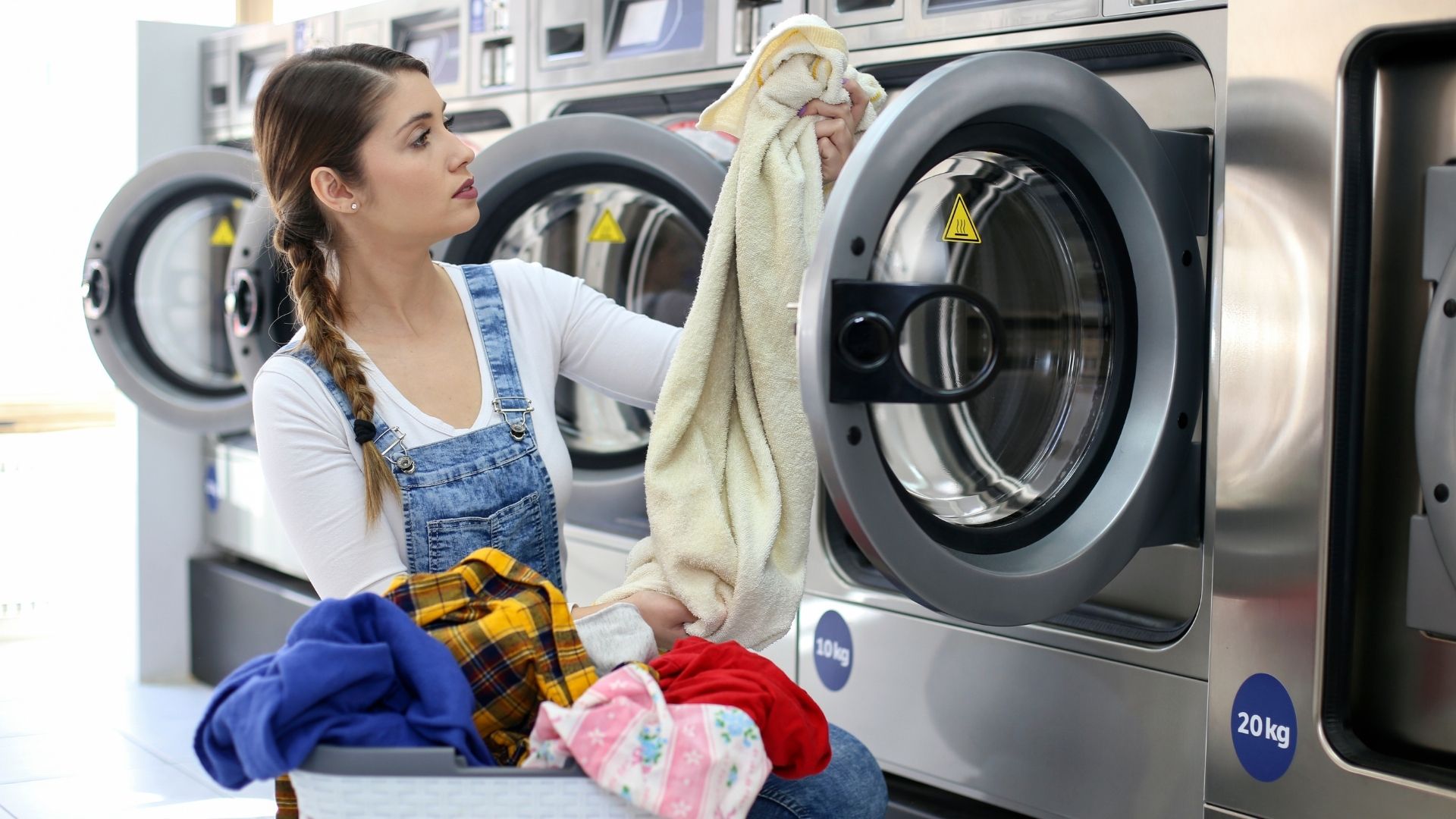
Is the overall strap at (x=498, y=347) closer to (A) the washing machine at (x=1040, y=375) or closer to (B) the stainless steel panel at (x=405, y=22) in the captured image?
(A) the washing machine at (x=1040, y=375)

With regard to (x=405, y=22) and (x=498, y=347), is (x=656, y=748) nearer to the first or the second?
(x=498, y=347)

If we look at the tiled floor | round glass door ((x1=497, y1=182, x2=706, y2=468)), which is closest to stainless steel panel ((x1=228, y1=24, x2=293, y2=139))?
round glass door ((x1=497, y1=182, x2=706, y2=468))

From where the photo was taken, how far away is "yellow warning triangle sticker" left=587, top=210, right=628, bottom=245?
214 cm

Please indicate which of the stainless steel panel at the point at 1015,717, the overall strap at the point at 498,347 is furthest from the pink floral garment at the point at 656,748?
the stainless steel panel at the point at 1015,717

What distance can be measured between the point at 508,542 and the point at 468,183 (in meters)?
0.39

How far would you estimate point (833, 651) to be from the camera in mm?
1882

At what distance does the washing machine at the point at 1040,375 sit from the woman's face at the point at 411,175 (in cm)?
47

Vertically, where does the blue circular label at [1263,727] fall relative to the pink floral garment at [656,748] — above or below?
below

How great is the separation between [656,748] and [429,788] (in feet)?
0.53

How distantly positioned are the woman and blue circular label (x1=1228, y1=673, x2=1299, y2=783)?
1.14 feet

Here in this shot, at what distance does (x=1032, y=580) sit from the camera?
128 centimetres

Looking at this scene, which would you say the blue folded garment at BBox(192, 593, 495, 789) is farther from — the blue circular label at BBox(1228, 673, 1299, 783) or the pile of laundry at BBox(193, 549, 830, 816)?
the blue circular label at BBox(1228, 673, 1299, 783)

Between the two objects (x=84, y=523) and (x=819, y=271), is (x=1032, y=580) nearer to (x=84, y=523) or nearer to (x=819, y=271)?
(x=819, y=271)

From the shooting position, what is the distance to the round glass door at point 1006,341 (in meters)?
1.31
